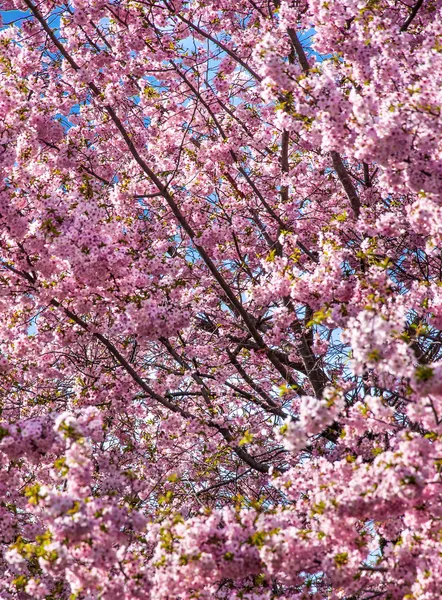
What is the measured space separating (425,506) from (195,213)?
6.20 metres

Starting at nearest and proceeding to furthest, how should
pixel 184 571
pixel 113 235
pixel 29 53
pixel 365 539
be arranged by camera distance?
pixel 184 571
pixel 365 539
pixel 113 235
pixel 29 53

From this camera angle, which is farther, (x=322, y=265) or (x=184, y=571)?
(x=322, y=265)

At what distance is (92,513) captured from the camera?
4.39m

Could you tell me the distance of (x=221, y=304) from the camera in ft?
33.6

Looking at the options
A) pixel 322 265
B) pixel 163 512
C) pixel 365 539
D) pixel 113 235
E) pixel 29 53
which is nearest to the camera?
pixel 365 539

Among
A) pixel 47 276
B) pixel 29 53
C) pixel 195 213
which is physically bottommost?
pixel 47 276

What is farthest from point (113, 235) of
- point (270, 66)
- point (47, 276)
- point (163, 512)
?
point (163, 512)

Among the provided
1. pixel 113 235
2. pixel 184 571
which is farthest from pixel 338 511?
pixel 113 235

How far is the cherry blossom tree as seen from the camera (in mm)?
4477

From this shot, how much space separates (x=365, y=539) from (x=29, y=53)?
835cm

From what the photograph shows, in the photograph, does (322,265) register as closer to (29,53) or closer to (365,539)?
(365,539)

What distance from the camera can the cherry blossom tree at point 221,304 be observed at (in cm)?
448

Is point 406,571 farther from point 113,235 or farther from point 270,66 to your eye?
point 113,235

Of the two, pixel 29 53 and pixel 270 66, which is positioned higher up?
pixel 29 53
